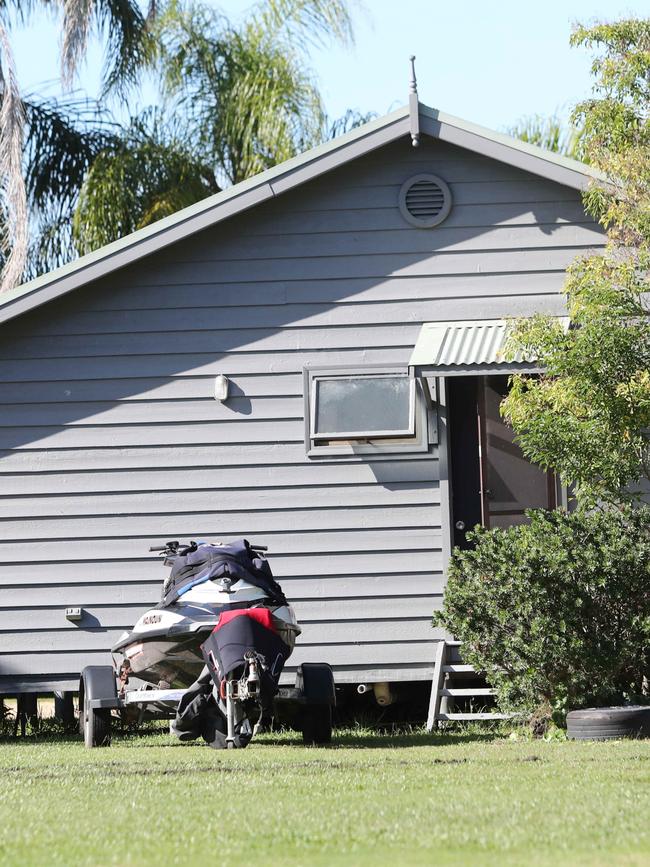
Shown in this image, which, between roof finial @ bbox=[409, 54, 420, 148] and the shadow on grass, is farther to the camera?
roof finial @ bbox=[409, 54, 420, 148]

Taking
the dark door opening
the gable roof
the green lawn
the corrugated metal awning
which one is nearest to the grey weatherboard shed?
the gable roof

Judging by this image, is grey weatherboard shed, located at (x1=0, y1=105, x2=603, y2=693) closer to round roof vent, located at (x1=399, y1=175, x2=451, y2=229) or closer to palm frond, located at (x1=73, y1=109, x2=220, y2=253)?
round roof vent, located at (x1=399, y1=175, x2=451, y2=229)

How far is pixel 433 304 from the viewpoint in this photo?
11406 mm

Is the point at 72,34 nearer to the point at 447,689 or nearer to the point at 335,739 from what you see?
the point at 447,689

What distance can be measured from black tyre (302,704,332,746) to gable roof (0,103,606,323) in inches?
178

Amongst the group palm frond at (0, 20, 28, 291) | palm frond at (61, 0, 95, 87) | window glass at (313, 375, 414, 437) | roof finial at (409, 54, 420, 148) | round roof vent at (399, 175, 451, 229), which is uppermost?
palm frond at (61, 0, 95, 87)

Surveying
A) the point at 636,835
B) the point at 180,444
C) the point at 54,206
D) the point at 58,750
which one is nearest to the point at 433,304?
the point at 180,444

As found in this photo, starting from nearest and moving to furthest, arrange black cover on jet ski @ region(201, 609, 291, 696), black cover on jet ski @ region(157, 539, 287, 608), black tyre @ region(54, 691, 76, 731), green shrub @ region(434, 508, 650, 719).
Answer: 1. black cover on jet ski @ region(201, 609, 291, 696)
2. black cover on jet ski @ region(157, 539, 287, 608)
3. green shrub @ region(434, 508, 650, 719)
4. black tyre @ region(54, 691, 76, 731)

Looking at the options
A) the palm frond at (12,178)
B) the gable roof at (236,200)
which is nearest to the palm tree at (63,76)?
the palm frond at (12,178)

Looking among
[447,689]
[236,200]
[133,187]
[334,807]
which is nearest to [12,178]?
[133,187]

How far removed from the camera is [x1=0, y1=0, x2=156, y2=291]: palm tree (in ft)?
70.9

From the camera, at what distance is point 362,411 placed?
11.3 metres

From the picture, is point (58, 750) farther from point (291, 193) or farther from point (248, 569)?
point (291, 193)

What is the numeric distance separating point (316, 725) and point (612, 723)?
80.9 inches
